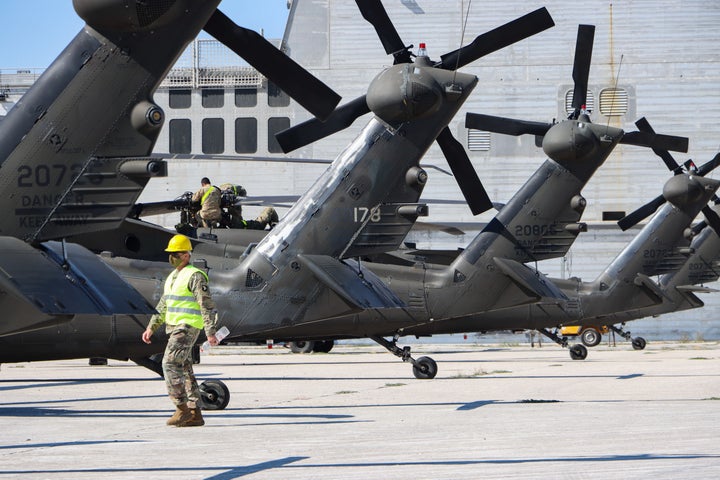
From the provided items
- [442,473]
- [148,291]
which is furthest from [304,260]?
[442,473]

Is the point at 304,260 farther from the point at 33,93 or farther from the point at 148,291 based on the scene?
the point at 33,93

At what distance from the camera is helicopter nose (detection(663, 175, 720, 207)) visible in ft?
106

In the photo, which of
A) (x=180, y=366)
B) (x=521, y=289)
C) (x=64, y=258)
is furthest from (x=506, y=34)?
(x=64, y=258)

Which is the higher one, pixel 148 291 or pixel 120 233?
pixel 120 233

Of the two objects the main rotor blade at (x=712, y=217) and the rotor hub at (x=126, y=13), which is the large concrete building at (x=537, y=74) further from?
the rotor hub at (x=126, y=13)

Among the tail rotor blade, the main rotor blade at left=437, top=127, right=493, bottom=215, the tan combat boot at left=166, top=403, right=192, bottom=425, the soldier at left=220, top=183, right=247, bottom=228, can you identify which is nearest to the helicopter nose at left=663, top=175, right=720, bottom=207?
the tail rotor blade

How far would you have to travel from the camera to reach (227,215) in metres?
22.5

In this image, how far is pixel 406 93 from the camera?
16.9m

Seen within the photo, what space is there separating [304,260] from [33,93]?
6015 millimetres

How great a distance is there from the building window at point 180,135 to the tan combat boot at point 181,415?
31.7m

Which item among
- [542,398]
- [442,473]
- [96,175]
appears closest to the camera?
[442,473]

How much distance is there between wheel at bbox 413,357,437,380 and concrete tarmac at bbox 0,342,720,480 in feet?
0.74

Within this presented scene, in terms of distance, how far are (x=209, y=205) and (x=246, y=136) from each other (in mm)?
20814

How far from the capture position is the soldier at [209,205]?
22.1 metres
